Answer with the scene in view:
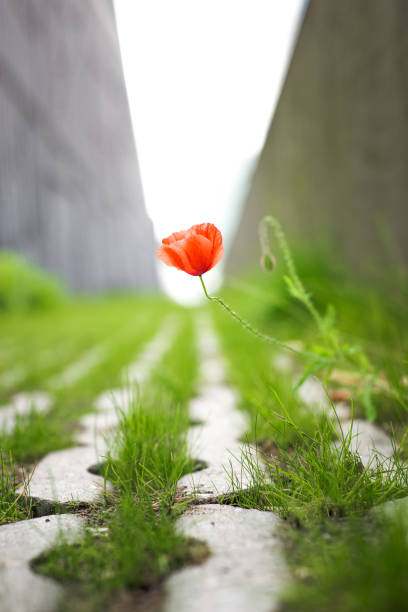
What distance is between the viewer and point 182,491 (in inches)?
25.3

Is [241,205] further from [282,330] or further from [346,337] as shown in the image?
[346,337]

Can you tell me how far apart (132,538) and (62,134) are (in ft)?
26.8

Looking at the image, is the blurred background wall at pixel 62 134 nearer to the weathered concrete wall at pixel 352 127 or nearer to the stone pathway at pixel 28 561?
the weathered concrete wall at pixel 352 127

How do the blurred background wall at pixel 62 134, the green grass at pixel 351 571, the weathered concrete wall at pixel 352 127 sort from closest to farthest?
the green grass at pixel 351 571, the weathered concrete wall at pixel 352 127, the blurred background wall at pixel 62 134

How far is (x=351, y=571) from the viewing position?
38cm

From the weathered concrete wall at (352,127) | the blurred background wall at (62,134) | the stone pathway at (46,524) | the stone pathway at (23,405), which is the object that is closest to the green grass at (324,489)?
the stone pathway at (46,524)

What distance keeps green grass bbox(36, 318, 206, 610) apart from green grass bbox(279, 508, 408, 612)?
0.40 ft

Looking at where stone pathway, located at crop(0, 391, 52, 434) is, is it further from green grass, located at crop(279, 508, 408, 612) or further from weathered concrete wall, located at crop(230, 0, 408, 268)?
weathered concrete wall, located at crop(230, 0, 408, 268)

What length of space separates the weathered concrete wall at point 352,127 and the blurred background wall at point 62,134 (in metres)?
3.99

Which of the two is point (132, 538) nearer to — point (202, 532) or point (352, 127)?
point (202, 532)

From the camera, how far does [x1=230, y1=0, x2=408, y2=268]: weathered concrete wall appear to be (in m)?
1.50

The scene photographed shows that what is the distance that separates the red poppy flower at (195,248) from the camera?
0.61 m

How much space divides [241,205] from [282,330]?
5287 mm

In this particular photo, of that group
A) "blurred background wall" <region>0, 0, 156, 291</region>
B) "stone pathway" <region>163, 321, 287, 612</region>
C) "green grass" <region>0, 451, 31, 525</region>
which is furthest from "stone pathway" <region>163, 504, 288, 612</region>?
"blurred background wall" <region>0, 0, 156, 291</region>
